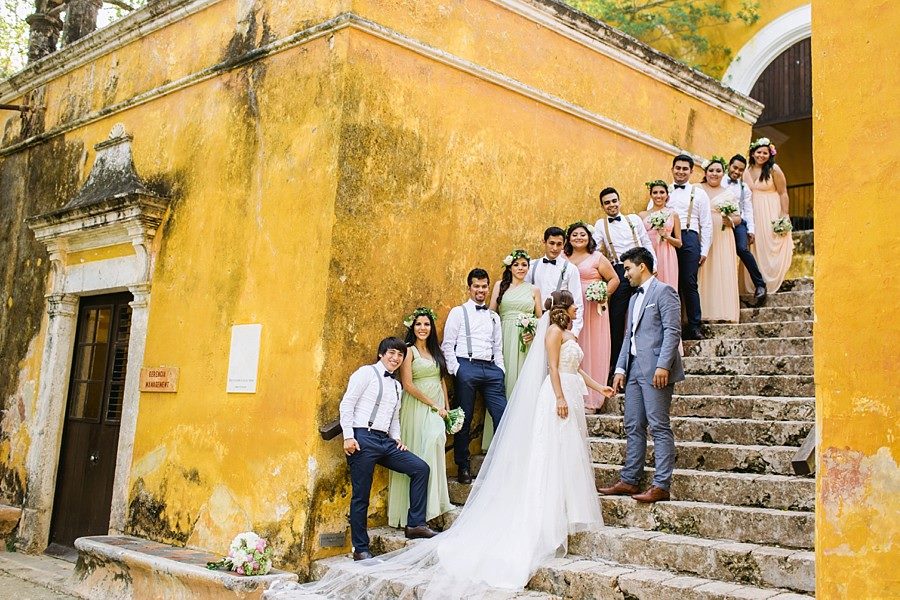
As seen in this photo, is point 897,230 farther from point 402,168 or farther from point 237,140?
point 237,140

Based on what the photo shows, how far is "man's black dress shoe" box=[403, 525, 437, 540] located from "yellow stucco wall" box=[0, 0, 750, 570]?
0.54 m

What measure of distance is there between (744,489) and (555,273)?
265cm

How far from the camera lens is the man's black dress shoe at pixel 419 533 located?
621 cm

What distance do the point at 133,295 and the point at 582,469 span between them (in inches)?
192

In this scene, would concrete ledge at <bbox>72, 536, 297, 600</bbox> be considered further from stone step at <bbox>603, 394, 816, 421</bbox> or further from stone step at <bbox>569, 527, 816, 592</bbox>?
stone step at <bbox>603, 394, 816, 421</bbox>

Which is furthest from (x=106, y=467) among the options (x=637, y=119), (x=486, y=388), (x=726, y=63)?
(x=726, y=63)

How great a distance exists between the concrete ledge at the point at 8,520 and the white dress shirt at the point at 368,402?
4.95m

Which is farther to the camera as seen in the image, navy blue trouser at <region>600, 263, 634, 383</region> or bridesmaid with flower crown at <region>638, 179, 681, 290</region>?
bridesmaid with flower crown at <region>638, 179, 681, 290</region>

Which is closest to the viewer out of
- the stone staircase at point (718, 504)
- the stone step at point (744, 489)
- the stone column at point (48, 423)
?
the stone staircase at point (718, 504)

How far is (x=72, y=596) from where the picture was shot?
23.8ft

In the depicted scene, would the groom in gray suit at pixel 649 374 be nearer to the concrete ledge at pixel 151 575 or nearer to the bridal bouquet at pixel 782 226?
the concrete ledge at pixel 151 575

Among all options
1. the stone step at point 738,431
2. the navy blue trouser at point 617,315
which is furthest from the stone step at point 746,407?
the navy blue trouser at point 617,315

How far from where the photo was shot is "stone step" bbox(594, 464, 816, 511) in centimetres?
531

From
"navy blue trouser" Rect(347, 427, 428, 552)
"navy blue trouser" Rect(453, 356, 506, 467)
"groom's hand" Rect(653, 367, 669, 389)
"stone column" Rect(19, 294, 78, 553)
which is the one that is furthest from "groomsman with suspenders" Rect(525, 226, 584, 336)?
"stone column" Rect(19, 294, 78, 553)
